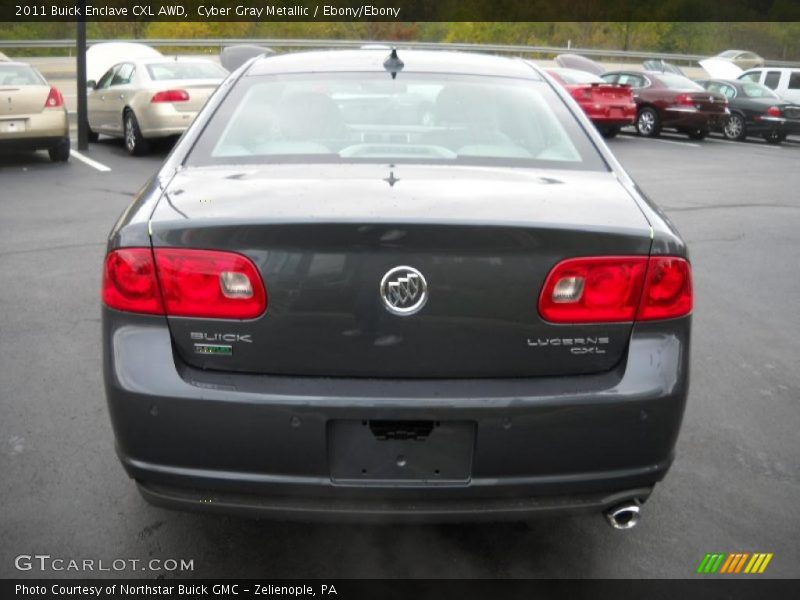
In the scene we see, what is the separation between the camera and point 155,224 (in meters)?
2.65

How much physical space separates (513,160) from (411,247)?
2.88 feet

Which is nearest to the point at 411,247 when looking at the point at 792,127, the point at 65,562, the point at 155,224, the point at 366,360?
the point at 366,360

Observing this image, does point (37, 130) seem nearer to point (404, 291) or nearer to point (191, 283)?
point (191, 283)

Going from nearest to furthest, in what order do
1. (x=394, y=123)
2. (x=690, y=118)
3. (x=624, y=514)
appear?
1. (x=624, y=514)
2. (x=394, y=123)
3. (x=690, y=118)

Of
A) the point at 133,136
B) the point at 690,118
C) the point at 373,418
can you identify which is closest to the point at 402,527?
the point at 373,418

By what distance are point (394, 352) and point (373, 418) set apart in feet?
0.61

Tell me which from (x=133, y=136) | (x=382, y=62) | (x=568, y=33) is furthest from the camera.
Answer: (x=568, y=33)

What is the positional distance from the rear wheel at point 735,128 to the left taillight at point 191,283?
20.6 m

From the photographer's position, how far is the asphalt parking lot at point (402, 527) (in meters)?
3.14

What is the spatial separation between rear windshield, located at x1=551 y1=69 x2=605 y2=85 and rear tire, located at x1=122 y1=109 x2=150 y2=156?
9549 millimetres

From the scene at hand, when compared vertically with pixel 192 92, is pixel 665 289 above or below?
above

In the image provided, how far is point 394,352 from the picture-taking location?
258 cm

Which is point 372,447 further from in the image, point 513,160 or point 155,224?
point 513,160

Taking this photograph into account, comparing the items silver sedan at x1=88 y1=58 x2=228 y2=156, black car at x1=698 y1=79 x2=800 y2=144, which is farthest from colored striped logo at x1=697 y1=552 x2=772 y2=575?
black car at x1=698 y1=79 x2=800 y2=144
